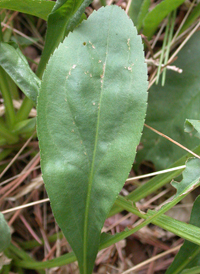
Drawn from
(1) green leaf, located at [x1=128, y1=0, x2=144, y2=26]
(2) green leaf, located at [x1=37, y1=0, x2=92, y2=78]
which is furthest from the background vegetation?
(2) green leaf, located at [x1=37, y1=0, x2=92, y2=78]

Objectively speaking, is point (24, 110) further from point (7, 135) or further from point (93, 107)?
point (93, 107)

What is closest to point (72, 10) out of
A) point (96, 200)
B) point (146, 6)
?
point (146, 6)

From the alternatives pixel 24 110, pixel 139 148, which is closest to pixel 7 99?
pixel 24 110

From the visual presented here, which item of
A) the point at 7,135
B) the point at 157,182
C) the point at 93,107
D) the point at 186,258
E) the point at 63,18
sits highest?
the point at 63,18

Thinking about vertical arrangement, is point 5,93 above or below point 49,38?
below

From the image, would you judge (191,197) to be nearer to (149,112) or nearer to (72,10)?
(149,112)

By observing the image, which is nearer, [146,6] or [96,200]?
[96,200]

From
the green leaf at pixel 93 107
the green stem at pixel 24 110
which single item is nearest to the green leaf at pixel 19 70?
the green leaf at pixel 93 107
